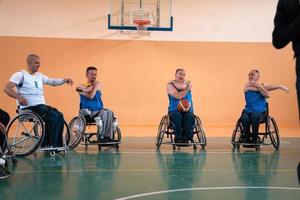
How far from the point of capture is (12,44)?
9.51 metres

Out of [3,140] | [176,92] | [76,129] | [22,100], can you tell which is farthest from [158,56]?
[3,140]

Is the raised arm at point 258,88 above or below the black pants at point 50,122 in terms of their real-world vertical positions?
above

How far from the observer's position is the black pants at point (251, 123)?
17.2ft

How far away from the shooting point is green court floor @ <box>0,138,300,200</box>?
9.08ft

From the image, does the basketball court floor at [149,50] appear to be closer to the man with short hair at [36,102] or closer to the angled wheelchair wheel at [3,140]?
the man with short hair at [36,102]

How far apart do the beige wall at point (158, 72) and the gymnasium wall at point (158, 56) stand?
0.8 inches

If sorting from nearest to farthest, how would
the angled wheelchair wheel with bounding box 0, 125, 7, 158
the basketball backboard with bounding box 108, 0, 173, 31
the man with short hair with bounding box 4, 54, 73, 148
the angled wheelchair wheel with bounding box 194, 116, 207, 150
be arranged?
1. the angled wheelchair wheel with bounding box 0, 125, 7, 158
2. the man with short hair with bounding box 4, 54, 73, 148
3. the angled wheelchair wheel with bounding box 194, 116, 207, 150
4. the basketball backboard with bounding box 108, 0, 173, 31

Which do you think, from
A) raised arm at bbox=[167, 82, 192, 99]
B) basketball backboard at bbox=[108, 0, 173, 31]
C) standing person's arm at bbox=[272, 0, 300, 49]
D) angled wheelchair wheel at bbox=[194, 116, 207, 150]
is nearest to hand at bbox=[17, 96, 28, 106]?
raised arm at bbox=[167, 82, 192, 99]

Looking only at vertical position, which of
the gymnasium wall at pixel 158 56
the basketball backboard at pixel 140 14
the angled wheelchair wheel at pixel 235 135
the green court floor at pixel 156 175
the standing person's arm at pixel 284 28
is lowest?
the green court floor at pixel 156 175

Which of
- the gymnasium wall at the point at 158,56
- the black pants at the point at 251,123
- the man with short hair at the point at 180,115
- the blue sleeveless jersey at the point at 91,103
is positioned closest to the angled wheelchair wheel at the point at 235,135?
the black pants at the point at 251,123

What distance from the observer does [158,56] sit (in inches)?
387

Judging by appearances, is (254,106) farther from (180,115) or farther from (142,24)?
(142,24)

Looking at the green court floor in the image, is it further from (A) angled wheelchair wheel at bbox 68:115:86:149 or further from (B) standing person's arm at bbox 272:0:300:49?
(B) standing person's arm at bbox 272:0:300:49

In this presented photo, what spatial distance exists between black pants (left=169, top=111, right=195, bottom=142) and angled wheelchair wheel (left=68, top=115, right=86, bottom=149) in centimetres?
104
